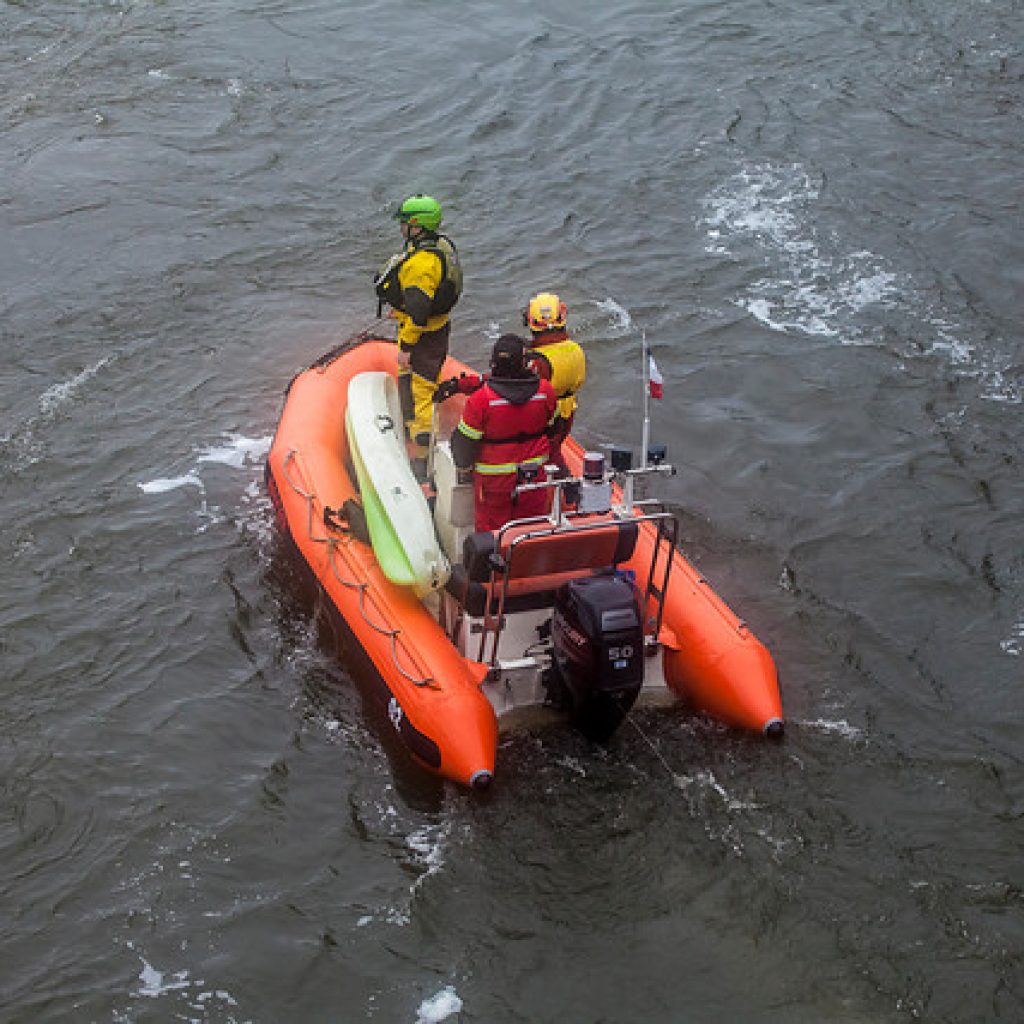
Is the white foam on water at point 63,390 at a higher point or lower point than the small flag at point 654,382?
lower

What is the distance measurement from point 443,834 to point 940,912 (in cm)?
227

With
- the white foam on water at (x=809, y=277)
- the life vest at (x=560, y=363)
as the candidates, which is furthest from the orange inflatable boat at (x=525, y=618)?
the white foam on water at (x=809, y=277)

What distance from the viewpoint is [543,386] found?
731 cm

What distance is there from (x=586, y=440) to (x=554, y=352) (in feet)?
9.39

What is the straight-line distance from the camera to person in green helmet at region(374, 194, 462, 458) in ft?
28.2

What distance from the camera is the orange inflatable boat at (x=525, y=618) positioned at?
6.96 m

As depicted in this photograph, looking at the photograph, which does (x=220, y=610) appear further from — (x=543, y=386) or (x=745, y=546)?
(x=745, y=546)

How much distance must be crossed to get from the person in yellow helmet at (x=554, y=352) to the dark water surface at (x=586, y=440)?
1809mm

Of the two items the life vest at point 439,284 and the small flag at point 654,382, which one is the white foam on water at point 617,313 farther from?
the small flag at point 654,382

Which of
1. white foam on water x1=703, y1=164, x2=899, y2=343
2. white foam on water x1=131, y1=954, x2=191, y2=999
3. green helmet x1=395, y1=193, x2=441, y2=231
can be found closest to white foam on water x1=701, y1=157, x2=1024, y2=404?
white foam on water x1=703, y1=164, x2=899, y2=343

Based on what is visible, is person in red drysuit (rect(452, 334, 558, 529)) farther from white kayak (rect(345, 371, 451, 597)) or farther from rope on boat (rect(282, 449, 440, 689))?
rope on boat (rect(282, 449, 440, 689))

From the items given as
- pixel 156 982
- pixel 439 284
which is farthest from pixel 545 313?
pixel 156 982

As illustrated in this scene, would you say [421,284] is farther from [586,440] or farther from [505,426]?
[586,440]

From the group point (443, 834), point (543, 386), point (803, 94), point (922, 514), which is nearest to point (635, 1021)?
point (443, 834)
